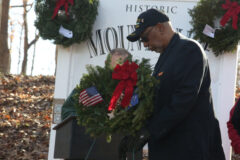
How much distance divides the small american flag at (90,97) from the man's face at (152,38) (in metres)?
0.59

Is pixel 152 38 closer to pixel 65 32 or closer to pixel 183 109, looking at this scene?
pixel 183 109

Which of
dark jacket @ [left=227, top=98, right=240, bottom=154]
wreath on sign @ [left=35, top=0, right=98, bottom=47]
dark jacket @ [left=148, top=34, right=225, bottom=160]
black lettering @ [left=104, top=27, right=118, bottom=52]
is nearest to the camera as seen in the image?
dark jacket @ [left=148, top=34, right=225, bottom=160]

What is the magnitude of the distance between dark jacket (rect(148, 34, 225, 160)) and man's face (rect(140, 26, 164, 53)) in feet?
0.50

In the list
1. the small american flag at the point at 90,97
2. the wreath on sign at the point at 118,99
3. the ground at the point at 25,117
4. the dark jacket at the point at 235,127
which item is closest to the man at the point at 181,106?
the wreath on sign at the point at 118,99

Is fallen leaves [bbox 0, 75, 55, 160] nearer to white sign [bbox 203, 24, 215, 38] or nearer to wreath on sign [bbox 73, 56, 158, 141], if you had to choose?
white sign [bbox 203, 24, 215, 38]

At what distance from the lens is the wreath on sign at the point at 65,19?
255 inches

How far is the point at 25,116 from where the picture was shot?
10.2 metres

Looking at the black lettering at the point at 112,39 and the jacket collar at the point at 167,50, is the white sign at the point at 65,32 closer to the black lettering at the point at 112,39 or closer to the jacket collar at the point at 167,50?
the black lettering at the point at 112,39

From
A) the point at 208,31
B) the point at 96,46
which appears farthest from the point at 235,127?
the point at 96,46

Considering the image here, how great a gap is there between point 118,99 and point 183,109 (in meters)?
0.59

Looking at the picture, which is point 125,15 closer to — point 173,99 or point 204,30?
point 204,30

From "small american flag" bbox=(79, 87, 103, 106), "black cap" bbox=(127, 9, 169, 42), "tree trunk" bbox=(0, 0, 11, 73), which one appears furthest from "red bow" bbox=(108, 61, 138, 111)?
"tree trunk" bbox=(0, 0, 11, 73)

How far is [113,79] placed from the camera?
144 inches

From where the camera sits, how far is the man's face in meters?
3.51
